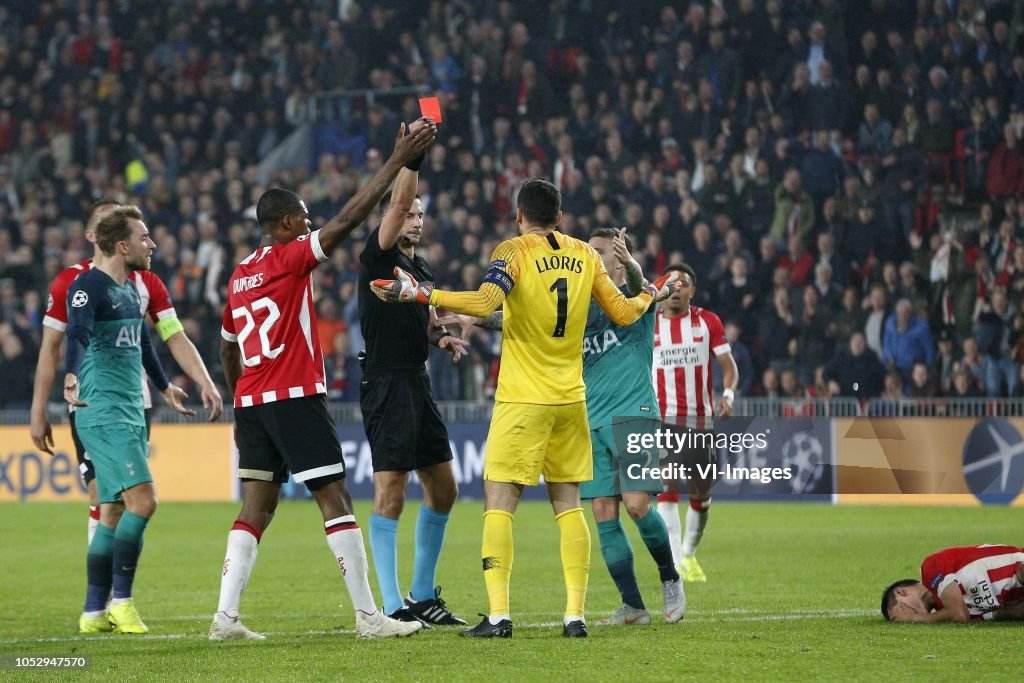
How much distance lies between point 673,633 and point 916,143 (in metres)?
14.0

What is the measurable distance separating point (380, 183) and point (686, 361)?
5317 mm

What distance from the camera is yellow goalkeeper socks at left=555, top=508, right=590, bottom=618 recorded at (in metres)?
6.69

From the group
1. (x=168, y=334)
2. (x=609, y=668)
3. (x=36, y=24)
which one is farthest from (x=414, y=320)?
(x=36, y=24)

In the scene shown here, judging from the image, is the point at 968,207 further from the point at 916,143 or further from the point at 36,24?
the point at 36,24

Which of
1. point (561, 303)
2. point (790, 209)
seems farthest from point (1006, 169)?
point (561, 303)

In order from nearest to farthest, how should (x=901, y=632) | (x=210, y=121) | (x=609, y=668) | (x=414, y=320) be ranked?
1. (x=609, y=668)
2. (x=901, y=632)
3. (x=414, y=320)
4. (x=210, y=121)

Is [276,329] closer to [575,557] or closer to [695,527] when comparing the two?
[575,557]

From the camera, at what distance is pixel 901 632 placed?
6848mm

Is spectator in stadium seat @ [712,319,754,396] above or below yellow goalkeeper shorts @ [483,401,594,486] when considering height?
above

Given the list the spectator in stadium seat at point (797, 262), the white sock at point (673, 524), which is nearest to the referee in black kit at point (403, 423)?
the white sock at point (673, 524)

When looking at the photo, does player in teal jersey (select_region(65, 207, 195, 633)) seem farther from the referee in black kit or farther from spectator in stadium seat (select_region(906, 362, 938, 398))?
spectator in stadium seat (select_region(906, 362, 938, 398))

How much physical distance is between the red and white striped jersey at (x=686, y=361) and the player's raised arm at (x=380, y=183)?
500 centimetres

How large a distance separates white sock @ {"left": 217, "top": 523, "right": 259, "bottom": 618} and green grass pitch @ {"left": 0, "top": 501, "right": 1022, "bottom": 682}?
8.3 inches

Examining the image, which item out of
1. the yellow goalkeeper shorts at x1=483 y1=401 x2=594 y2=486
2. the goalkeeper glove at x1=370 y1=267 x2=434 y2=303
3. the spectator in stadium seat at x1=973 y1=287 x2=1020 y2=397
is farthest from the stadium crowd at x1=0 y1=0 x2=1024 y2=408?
the goalkeeper glove at x1=370 y1=267 x2=434 y2=303
